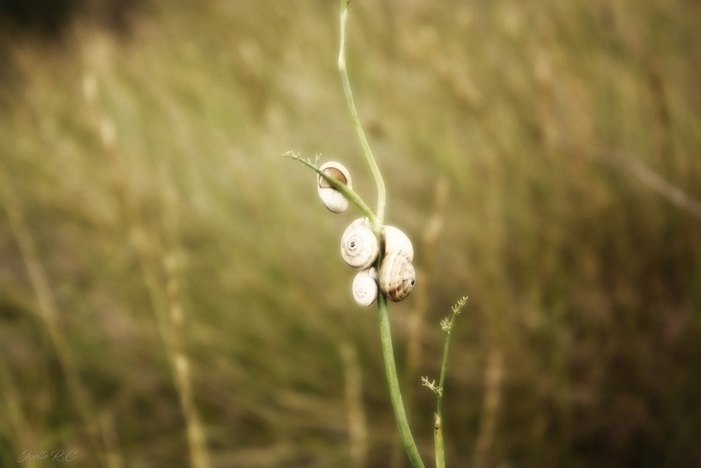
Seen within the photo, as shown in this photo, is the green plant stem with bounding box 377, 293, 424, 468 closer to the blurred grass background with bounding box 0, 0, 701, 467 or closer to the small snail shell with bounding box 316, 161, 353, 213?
the small snail shell with bounding box 316, 161, 353, 213

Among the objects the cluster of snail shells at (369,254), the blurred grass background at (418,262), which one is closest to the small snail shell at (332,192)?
the cluster of snail shells at (369,254)

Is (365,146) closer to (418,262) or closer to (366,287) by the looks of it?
(366,287)

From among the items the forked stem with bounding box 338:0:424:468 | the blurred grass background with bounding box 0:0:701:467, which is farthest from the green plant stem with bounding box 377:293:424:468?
the blurred grass background with bounding box 0:0:701:467

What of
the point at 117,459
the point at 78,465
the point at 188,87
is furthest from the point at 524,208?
the point at 188,87

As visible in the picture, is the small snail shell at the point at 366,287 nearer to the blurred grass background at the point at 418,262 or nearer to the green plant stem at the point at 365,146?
the green plant stem at the point at 365,146

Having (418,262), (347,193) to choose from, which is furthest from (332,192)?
(418,262)

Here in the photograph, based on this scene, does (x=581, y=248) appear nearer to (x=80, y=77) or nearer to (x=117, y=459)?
(x=117, y=459)
